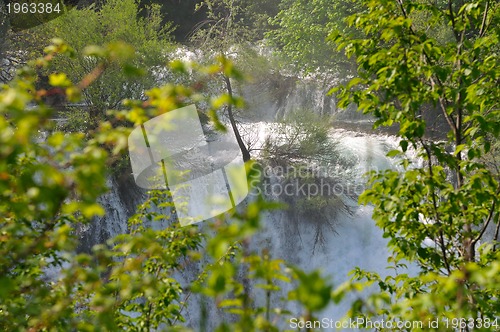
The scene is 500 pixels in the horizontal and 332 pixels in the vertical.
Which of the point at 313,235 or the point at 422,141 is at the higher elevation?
the point at 422,141

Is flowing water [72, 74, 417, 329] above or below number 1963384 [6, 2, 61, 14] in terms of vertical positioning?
below

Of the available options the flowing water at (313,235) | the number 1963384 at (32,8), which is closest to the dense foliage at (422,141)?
the flowing water at (313,235)

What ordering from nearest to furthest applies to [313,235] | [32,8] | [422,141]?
1. [422,141]
2. [313,235]
3. [32,8]

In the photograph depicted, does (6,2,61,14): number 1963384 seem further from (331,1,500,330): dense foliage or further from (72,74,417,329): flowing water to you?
(331,1,500,330): dense foliage

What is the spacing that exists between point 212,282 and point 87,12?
14302 millimetres

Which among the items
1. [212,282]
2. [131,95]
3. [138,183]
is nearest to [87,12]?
[131,95]

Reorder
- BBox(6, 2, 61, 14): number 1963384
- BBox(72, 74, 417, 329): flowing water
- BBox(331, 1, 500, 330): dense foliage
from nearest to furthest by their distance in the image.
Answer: BBox(331, 1, 500, 330): dense foliage
BBox(72, 74, 417, 329): flowing water
BBox(6, 2, 61, 14): number 1963384

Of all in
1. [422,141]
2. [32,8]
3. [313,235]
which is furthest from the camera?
[32,8]

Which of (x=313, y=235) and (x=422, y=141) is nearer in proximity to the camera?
(x=422, y=141)

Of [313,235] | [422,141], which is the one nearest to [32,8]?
[313,235]

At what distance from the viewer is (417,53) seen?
3.85m

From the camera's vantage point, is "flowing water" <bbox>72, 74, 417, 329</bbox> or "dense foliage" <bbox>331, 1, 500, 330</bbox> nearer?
"dense foliage" <bbox>331, 1, 500, 330</bbox>

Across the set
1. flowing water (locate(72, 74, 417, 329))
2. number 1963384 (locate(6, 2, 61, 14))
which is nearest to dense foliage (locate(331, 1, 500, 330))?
flowing water (locate(72, 74, 417, 329))

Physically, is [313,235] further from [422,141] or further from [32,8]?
[422,141]
